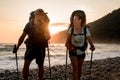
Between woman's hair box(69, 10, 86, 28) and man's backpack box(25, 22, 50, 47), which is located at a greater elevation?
woman's hair box(69, 10, 86, 28)

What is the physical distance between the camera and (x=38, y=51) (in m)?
13.0

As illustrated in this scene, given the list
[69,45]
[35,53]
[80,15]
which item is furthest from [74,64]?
[35,53]

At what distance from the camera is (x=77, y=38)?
38.0 ft

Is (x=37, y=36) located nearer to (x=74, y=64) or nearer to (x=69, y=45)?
(x=69, y=45)

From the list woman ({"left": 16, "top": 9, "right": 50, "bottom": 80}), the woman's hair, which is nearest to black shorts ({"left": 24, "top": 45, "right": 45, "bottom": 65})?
woman ({"left": 16, "top": 9, "right": 50, "bottom": 80})

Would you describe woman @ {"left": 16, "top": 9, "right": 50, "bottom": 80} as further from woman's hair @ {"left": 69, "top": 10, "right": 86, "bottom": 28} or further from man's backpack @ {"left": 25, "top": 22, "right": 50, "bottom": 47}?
woman's hair @ {"left": 69, "top": 10, "right": 86, "bottom": 28}

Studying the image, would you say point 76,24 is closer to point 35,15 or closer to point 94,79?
point 35,15

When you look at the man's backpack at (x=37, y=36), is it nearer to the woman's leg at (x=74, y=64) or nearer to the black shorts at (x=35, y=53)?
the black shorts at (x=35, y=53)

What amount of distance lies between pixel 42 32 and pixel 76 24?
5.47 ft

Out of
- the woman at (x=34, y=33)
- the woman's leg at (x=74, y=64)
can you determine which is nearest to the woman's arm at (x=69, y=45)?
the woman's leg at (x=74, y=64)

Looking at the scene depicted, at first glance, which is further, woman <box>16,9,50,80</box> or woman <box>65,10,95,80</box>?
woman <box>16,9,50,80</box>

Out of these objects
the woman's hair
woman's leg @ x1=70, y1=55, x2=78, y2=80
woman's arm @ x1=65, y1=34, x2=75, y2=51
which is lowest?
woman's leg @ x1=70, y1=55, x2=78, y2=80

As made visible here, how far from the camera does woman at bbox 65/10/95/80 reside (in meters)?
11.6

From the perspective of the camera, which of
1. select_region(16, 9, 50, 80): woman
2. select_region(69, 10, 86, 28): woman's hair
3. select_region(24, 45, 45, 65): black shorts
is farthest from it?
select_region(24, 45, 45, 65): black shorts
